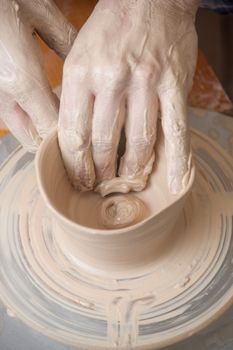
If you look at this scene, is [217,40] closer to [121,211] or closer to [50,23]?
[50,23]

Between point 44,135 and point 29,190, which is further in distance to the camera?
point 29,190

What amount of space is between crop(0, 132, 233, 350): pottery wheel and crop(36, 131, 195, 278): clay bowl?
41mm

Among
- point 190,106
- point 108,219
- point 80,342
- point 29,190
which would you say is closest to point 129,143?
point 108,219

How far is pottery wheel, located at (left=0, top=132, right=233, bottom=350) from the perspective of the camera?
4.17 ft

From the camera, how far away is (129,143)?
1.26m

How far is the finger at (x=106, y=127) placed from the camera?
1197mm

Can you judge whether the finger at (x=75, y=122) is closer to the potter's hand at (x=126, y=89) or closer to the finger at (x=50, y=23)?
the potter's hand at (x=126, y=89)

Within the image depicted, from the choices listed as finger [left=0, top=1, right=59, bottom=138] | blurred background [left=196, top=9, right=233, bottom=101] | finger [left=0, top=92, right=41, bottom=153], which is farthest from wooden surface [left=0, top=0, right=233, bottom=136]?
finger [left=0, top=1, right=59, bottom=138]

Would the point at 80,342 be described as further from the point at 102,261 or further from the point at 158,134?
the point at 158,134

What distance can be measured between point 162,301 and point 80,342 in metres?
0.22

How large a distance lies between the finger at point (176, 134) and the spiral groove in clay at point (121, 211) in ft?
0.53

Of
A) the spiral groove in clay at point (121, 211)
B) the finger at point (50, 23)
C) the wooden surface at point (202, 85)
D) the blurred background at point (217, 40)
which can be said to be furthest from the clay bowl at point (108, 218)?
the blurred background at point (217, 40)

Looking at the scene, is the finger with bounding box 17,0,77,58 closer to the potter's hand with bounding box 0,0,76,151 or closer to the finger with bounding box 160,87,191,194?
the potter's hand with bounding box 0,0,76,151

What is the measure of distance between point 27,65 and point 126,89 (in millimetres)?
244
